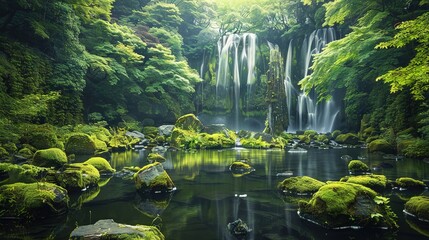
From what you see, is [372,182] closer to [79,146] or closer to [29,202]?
[29,202]

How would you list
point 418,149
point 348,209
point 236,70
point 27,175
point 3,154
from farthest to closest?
point 236,70
point 418,149
point 3,154
point 27,175
point 348,209

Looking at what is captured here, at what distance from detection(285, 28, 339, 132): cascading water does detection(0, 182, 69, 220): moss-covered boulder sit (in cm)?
2824

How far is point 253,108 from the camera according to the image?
36.3 m

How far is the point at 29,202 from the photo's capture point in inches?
231

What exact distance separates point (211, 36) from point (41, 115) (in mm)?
25845

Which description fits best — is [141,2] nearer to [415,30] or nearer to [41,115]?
[41,115]

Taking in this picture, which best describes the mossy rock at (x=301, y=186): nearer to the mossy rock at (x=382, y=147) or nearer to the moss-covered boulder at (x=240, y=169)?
the moss-covered boulder at (x=240, y=169)

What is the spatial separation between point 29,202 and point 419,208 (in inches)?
295

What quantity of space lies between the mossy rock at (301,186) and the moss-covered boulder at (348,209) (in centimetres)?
184

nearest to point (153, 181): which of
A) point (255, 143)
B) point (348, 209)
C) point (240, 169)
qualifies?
point (240, 169)

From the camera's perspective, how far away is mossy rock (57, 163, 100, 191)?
8105 mm

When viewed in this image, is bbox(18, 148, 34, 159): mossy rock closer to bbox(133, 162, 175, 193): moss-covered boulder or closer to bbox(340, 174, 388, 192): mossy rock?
bbox(133, 162, 175, 193): moss-covered boulder

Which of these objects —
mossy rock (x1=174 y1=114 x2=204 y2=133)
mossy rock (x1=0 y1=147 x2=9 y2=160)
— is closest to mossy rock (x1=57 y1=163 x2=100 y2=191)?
mossy rock (x1=0 y1=147 x2=9 y2=160)

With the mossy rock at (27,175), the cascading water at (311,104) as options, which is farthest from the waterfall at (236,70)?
the mossy rock at (27,175)
